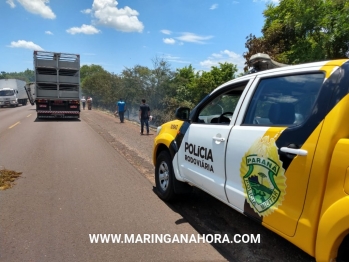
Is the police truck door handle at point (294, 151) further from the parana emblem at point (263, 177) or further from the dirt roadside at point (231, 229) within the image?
the dirt roadside at point (231, 229)

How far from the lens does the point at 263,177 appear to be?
2.63m

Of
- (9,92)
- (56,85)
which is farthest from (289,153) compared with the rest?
(9,92)

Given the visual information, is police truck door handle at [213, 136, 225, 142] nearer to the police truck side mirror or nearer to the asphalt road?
the police truck side mirror

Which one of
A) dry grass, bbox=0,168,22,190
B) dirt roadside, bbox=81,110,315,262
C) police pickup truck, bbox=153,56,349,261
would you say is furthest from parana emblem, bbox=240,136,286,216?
dry grass, bbox=0,168,22,190

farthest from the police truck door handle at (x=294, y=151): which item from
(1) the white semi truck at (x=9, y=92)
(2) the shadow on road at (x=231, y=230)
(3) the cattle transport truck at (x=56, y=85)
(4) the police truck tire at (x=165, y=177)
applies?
(1) the white semi truck at (x=9, y=92)

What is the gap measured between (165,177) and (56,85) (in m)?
16.3

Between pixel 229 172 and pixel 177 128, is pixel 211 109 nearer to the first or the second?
pixel 177 128

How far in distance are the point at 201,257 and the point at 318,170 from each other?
5.48 feet

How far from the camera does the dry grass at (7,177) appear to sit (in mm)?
5445

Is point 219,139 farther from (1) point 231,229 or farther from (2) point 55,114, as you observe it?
(2) point 55,114

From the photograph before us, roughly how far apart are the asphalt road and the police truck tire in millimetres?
165

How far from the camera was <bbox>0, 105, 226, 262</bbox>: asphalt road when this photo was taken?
10.6ft

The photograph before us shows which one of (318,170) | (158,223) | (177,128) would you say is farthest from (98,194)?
(318,170)

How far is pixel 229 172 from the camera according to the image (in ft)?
10.2
